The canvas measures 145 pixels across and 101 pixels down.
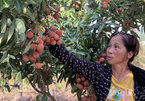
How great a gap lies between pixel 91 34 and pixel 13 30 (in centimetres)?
99

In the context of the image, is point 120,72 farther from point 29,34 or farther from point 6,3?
point 6,3

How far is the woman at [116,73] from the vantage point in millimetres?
1262

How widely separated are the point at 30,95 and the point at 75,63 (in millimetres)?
3203

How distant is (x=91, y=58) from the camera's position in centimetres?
159

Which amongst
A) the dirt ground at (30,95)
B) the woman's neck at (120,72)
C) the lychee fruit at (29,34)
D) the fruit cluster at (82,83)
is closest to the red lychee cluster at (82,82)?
the fruit cluster at (82,83)

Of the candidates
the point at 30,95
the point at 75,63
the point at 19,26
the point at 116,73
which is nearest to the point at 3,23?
the point at 19,26

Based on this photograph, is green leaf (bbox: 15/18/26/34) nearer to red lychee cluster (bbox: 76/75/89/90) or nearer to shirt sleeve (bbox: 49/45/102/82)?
shirt sleeve (bbox: 49/45/102/82)

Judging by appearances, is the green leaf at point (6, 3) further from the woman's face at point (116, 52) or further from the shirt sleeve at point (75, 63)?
the woman's face at point (116, 52)

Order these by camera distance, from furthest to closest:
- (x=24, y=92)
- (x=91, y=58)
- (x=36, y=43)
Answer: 1. (x=24, y=92)
2. (x=91, y=58)
3. (x=36, y=43)

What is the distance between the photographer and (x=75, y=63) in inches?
49.0

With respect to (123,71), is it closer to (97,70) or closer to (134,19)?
(97,70)

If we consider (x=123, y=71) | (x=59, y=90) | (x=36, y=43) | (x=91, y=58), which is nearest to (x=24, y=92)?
(x=59, y=90)

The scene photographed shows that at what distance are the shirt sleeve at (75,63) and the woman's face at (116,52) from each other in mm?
103

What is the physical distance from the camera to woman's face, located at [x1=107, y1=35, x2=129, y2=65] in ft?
4.14
